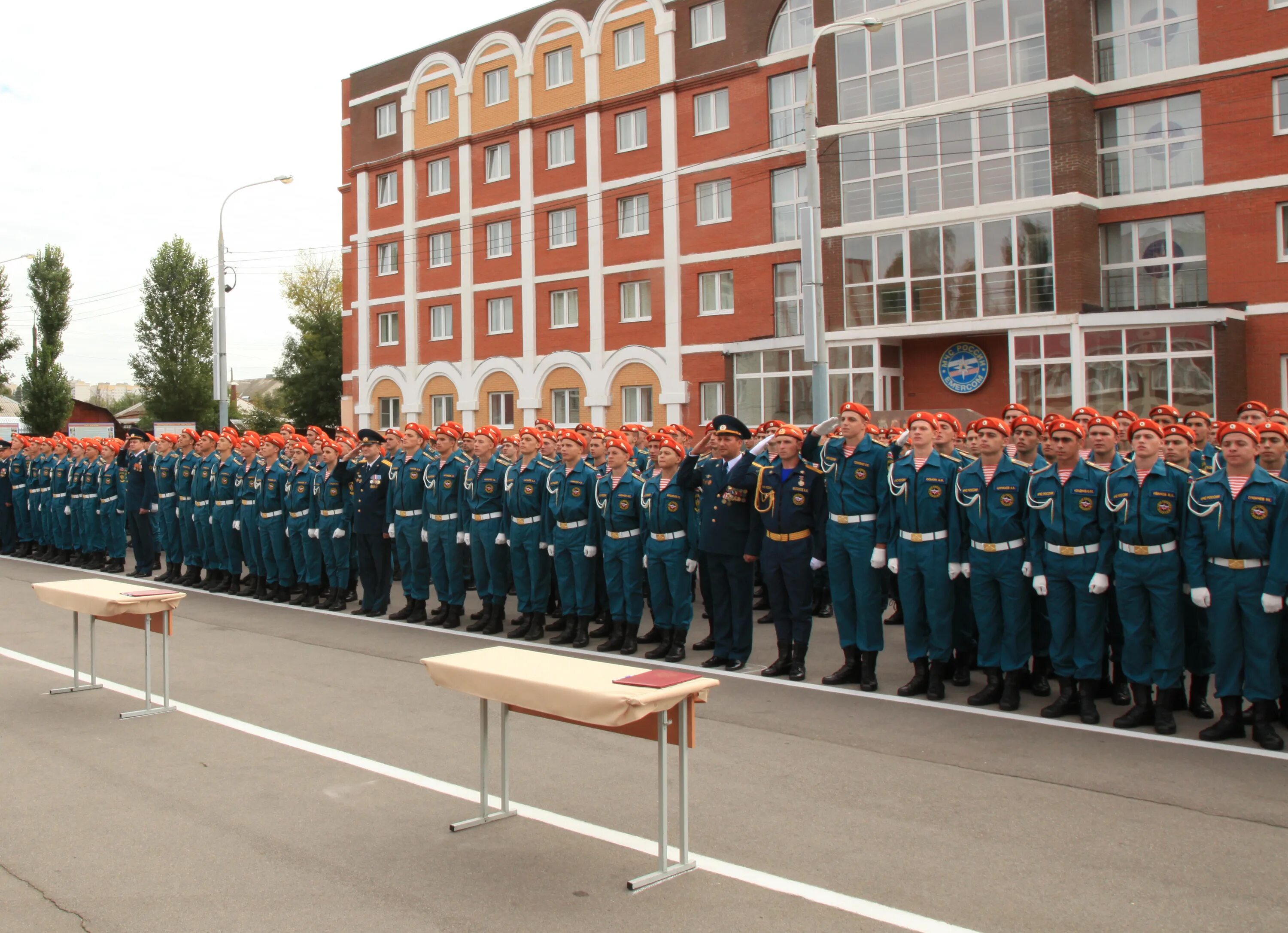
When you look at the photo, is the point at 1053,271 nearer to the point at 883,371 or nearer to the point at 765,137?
the point at 883,371

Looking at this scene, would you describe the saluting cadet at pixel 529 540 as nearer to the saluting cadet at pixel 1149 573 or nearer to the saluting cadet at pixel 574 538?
the saluting cadet at pixel 574 538

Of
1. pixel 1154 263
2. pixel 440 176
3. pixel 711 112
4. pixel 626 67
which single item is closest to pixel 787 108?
pixel 711 112

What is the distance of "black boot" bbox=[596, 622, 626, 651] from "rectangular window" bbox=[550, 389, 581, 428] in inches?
1031

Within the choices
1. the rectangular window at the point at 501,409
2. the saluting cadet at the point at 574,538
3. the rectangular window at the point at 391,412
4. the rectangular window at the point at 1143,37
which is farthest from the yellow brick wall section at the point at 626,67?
the saluting cadet at the point at 574,538

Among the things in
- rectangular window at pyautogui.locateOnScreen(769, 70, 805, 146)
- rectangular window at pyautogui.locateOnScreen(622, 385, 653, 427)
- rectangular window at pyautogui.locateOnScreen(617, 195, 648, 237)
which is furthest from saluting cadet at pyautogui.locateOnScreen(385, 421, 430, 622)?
rectangular window at pyautogui.locateOnScreen(617, 195, 648, 237)

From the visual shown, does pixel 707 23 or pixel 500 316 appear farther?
pixel 500 316

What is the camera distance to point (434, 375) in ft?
135

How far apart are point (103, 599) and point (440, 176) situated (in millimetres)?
35635

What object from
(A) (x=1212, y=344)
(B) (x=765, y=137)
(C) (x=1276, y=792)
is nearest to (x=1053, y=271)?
(A) (x=1212, y=344)

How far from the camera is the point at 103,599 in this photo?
7844 millimetres

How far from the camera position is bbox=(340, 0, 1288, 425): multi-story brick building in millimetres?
24078

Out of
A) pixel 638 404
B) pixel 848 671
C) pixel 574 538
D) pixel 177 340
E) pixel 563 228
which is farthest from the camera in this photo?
pixel 177 340

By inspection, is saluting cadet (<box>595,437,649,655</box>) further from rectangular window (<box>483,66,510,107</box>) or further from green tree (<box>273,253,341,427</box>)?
green tree (<box>273,253,341,427</box>)

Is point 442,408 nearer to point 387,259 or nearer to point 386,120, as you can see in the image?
point 387,259
